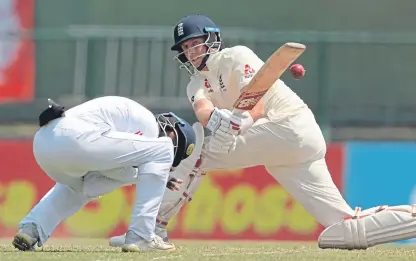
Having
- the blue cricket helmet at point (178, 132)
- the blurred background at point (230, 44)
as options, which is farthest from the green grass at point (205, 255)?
the blurred background at point (230, 44)

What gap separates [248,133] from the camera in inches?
338

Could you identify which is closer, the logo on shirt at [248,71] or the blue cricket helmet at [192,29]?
→ the logo on shirt at [248,71]

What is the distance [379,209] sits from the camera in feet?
27.3

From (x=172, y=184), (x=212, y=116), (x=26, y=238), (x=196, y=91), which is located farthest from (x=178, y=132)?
(x=26, y=238)

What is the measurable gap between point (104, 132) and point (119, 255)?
0.78 m

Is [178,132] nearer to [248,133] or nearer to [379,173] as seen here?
[248,133]

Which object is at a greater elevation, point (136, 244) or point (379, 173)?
point (136, 244)

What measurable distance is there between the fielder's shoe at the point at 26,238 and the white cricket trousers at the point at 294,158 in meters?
1.32

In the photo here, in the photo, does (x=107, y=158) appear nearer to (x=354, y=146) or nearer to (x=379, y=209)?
(x=379, y=209)

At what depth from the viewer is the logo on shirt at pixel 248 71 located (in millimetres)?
8422

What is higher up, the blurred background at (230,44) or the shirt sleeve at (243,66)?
the shirt sleeve at (243,66)

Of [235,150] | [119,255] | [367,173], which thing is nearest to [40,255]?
[119,255]

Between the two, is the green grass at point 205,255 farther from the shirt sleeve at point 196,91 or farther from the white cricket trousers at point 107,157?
the shirt sleeve at point 196,91

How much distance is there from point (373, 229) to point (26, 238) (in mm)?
2251
